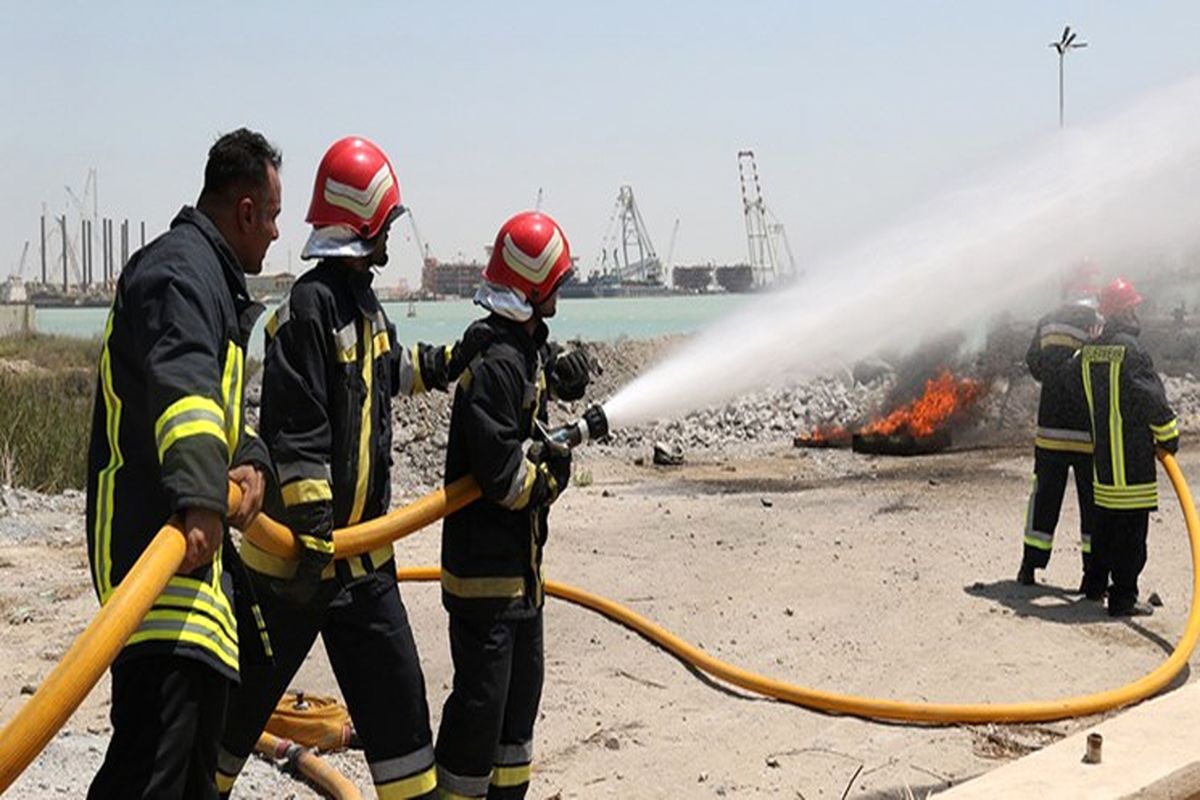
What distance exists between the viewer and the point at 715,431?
17734 millimetres

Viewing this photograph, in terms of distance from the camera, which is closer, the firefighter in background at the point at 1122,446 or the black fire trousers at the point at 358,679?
the black fire trousers at the point at 358,679

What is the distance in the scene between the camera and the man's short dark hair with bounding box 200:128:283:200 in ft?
10.4

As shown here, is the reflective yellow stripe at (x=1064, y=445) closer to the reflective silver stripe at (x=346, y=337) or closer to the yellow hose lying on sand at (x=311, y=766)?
the yellow hose lying on sand at (x=311, y=766)

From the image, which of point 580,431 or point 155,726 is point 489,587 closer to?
point 580,431

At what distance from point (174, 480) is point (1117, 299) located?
614cm

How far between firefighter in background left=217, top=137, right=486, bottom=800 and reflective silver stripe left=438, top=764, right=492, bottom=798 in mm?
175

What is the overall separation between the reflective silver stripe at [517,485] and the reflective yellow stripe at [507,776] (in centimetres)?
81

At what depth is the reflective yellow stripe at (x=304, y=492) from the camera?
11.6 feet

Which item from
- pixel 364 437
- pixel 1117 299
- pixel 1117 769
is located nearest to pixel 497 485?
pixel 364 437

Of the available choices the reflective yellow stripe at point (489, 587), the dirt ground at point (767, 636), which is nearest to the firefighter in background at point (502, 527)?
the reflective yellow stripe at point (489, 587)

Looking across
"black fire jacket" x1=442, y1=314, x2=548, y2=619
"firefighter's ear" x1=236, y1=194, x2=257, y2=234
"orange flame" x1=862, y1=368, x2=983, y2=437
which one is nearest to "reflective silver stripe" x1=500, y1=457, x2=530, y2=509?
"black fire jacket" x1=442, y1=314, x2=548, y2=619

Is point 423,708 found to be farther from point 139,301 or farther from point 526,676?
point 139,301

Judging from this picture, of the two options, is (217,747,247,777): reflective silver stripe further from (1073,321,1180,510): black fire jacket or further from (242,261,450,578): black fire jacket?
(1073,321,1180,510): black fire jacket

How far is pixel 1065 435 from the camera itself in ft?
25.5
